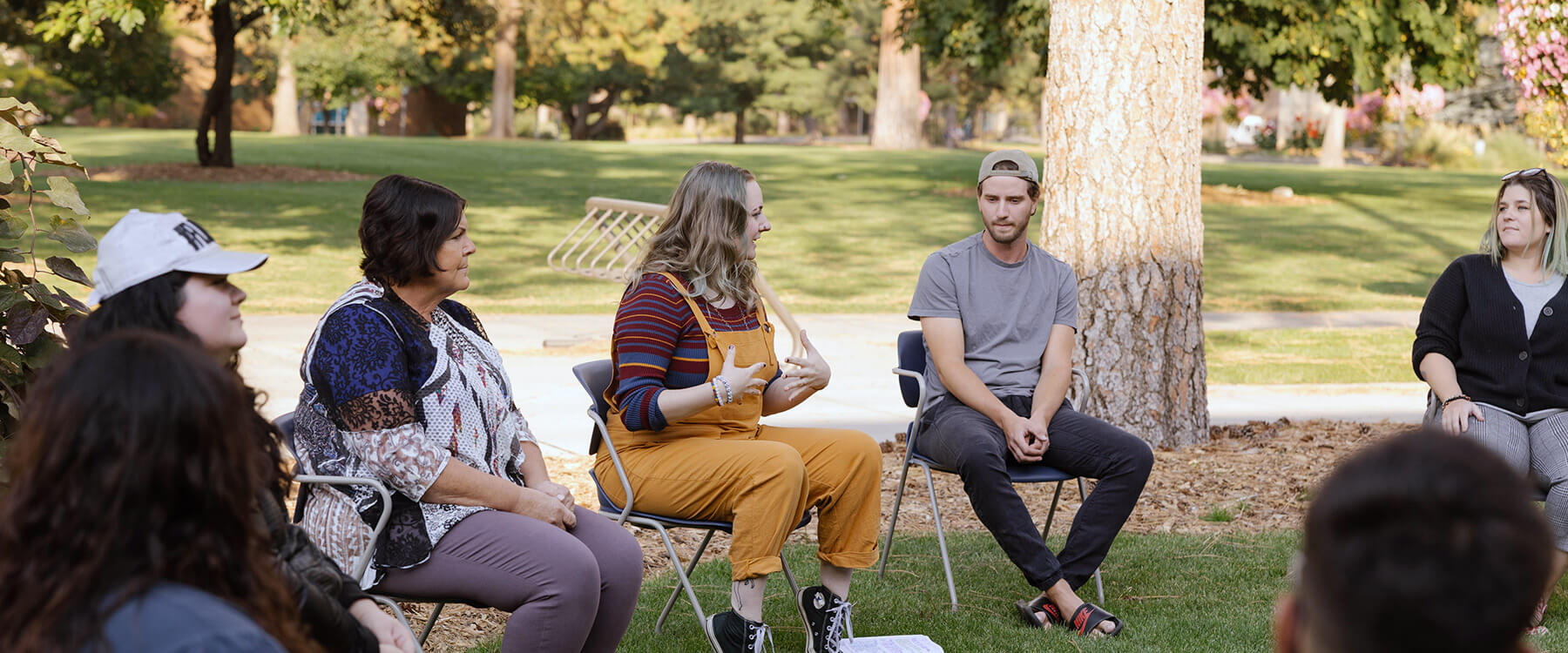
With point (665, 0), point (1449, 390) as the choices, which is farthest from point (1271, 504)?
point (665, 0)

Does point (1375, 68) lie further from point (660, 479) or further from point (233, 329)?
point (233, 329)

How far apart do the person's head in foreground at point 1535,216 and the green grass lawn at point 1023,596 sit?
1.15m

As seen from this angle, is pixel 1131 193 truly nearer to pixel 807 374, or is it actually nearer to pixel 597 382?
pixel 807 374

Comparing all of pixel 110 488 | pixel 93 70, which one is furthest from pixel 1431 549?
pixel 93 70

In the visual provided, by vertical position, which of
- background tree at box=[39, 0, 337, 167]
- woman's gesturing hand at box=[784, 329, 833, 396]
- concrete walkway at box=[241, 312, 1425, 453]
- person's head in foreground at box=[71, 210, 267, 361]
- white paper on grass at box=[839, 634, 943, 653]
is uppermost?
background tree at box=[39, 0, 337, 167]

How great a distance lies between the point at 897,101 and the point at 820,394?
37.6m

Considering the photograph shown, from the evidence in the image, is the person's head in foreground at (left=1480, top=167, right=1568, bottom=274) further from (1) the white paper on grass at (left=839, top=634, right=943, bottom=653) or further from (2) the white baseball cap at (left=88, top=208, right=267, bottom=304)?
(2) the white baseball cap at (left=88, top=208, right=267, bottom=304)

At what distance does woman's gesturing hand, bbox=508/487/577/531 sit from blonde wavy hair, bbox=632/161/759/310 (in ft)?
2.65

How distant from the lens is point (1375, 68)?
20.5 meters

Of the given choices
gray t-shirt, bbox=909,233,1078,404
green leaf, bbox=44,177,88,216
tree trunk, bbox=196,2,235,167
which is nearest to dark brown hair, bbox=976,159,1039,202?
gray t-shirt, bbox=909,233,1078,404

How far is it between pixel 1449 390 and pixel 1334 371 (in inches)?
217

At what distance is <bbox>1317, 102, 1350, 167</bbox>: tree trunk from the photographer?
40281 mm

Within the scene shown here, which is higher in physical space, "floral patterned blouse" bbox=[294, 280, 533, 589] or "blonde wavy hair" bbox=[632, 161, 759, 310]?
"blonde wavy hair" bbox=[632, 161, 759, 310]

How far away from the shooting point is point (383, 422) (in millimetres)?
3027
